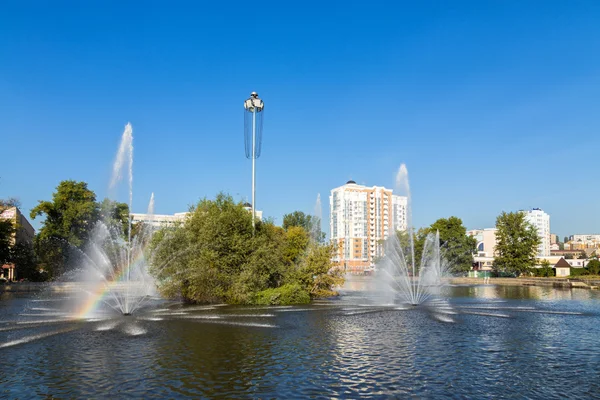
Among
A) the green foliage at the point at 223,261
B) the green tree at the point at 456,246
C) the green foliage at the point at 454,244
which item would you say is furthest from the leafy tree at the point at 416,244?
the green foliage at the point at 223,261

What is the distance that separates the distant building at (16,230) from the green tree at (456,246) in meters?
80.6

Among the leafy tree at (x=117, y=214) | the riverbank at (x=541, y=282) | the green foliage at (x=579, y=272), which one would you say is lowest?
the riverbank at (x=541, y=282)

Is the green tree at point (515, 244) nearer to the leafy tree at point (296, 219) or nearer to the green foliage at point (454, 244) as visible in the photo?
the green foliage at point (454, 244)

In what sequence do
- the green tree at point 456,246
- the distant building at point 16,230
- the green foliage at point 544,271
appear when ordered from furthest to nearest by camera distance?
1. the green tree at point 456,246
2. the green foliage at point 544,271
3. the distant building at point 16,230

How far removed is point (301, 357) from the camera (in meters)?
18.2

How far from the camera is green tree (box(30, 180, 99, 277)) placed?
69688 millimetres

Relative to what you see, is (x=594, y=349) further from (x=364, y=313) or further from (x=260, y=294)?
(x=260, y=294)

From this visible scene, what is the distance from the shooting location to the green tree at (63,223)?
6969 centimetres

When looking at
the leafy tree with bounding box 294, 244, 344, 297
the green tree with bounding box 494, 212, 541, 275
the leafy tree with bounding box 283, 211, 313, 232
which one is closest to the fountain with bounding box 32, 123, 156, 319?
the leafy tree with bounding box 294, 244, 344, 297

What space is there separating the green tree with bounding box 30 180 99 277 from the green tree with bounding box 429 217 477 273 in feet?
235

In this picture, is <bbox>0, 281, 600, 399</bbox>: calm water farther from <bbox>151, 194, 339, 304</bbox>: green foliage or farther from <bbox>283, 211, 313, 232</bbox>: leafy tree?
<bbox>283, 211, 313, 232</bbox>: leafy tree

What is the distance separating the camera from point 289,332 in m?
24.2

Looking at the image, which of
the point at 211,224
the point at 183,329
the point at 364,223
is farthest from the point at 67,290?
the point at 364,223

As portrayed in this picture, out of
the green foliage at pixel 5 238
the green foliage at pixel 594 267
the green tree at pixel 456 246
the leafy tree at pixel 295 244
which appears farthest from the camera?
the green tree at pixel 456 246
